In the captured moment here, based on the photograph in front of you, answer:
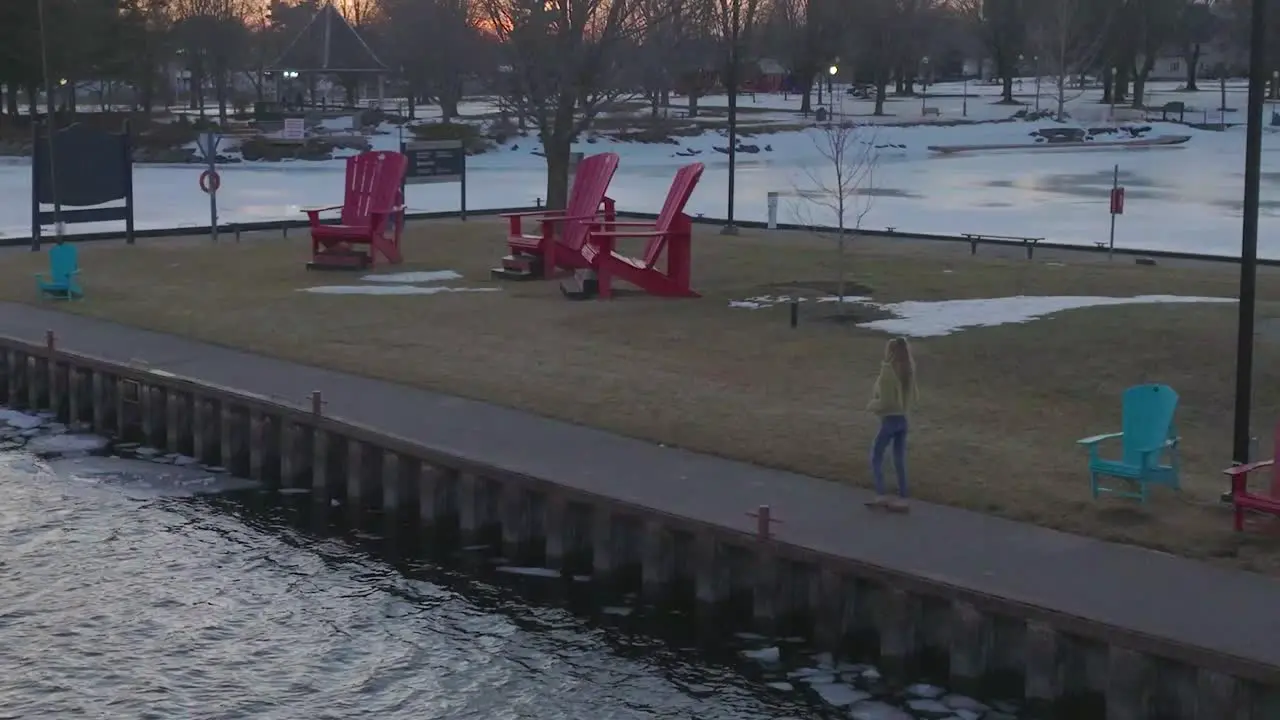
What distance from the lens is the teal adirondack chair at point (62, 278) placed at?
22109 millimetres

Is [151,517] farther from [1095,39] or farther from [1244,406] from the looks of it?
[1095,39]

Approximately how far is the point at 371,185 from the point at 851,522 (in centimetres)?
1642

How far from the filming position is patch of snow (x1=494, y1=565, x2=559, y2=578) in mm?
12797

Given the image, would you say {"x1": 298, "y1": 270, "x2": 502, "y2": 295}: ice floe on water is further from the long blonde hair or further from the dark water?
the long blonde hair

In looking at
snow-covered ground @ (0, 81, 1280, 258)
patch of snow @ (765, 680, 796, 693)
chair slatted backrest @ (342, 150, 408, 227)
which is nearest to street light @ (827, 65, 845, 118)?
snow-covered ground @ (0, 81, 1280, 258)

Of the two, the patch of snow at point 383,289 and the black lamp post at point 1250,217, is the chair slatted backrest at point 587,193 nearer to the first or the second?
the patch of snow at point 383,289

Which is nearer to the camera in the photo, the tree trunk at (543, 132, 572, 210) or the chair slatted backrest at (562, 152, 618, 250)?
the chair slatted backrest at (562, 152, 618, 250)

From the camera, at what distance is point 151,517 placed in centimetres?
1434

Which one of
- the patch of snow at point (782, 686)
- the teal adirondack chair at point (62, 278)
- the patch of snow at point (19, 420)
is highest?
the teal adirondack chair at point (62, 278)

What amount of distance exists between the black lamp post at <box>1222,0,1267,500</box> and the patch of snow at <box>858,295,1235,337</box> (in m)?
6.73

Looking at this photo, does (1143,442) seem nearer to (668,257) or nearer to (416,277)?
(668,257)

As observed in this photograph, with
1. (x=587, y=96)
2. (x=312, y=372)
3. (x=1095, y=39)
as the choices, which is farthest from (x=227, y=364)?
(x=1095, y=39)

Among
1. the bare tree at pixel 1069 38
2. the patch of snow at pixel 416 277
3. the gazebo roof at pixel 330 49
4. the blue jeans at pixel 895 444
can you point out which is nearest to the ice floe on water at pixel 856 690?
the blue jeans at pixel 895 444

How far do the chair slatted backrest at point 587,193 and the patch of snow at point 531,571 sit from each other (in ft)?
37.8
